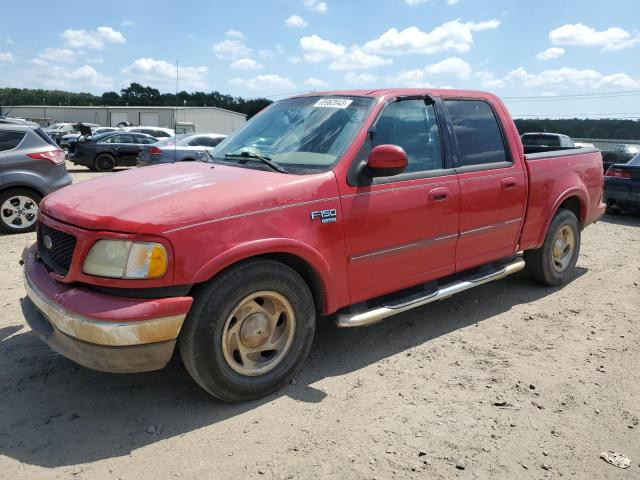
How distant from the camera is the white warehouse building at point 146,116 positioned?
2083 inches

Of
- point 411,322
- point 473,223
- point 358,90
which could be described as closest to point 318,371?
point 411,322

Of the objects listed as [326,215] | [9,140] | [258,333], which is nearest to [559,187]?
[326,215]

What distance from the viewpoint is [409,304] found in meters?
3.91

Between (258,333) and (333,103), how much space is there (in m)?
1.87

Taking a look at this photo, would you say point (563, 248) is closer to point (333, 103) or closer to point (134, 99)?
point (333, 103)

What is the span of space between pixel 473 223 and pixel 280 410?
227 cm

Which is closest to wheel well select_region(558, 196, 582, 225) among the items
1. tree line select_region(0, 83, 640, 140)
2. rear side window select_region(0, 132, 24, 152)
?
rear side window select_region(0, 132, 24, 152)

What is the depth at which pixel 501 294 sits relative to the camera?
17.9 ft

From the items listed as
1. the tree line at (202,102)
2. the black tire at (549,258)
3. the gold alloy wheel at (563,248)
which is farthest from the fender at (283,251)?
the tree line at (202,102)

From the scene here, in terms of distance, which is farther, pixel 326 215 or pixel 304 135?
pixel 304 135

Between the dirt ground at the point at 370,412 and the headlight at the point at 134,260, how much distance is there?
0.93 meters

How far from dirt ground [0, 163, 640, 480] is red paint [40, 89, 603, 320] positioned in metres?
0.58

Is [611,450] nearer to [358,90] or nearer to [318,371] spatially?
[318,371]

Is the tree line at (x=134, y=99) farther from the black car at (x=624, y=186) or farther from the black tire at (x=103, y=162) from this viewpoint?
the black car at (x=624, y=186)
